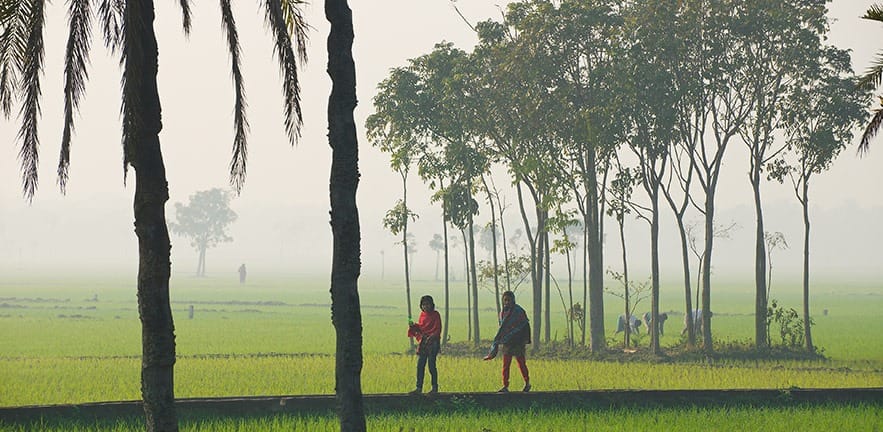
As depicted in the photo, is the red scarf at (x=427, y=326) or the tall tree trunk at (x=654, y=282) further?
the tall tree trunk at (x=654, y=282)

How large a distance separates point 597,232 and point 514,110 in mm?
4850

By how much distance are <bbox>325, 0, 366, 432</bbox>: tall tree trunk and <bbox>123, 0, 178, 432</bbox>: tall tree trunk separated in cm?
174

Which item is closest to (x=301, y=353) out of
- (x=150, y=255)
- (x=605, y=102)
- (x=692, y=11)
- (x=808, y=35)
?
(x=605, y=102)

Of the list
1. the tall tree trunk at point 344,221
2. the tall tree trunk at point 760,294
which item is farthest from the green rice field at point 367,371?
the tall tree trunk at point 344,221

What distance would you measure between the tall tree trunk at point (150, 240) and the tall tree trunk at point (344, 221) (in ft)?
5.71

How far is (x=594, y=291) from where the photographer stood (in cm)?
3900

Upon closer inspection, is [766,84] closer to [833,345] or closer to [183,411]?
[833,345]

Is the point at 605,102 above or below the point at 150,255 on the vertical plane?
above

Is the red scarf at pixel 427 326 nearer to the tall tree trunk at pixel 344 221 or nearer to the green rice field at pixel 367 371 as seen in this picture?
the green rice field at pixel 367 371

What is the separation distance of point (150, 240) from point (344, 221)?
200cm

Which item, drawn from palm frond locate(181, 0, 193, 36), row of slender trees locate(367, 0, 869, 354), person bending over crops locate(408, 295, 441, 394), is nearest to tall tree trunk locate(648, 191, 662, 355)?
row of slender trees locate(367, 0, 869, 354)

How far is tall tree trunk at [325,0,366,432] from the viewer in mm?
12867

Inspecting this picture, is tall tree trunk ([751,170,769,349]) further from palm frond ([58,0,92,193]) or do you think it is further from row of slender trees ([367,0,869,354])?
palm frond ([58,0,92,193])

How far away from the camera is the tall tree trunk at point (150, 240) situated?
41.1 ft
